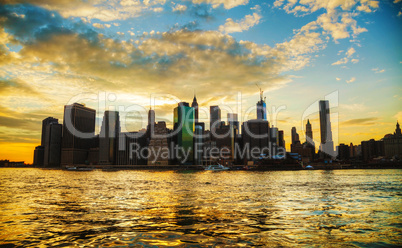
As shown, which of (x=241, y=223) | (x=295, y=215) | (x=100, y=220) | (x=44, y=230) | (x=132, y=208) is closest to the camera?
(x=44, y=230)

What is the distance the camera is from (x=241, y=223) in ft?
83.9

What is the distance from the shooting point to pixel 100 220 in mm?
27641

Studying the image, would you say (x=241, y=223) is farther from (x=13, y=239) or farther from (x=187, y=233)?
(x=13, y=239)

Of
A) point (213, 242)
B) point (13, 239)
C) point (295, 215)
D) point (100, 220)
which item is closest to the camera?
point (213, 242)

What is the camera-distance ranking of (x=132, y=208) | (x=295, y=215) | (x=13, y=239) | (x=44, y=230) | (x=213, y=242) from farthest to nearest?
(x=132, y=208)
(x=295, y=215)
(x=44, y=230)
(x=13, y=239)
(x=213, y=242)

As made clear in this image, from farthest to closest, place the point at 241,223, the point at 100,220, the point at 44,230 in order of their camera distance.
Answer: the point at 100,220, the point at 241,223, the point at 44,230

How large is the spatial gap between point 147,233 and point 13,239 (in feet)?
33.3

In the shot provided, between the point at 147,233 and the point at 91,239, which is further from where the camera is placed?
the point at 147,233

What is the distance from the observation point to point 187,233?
2183 cm

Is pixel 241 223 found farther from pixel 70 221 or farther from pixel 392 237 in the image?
pixel 70 221

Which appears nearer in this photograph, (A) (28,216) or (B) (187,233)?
(B) (187,233)

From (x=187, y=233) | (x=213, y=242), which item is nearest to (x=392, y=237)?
(x=213, y=242)

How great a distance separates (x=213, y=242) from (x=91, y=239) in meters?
9.14

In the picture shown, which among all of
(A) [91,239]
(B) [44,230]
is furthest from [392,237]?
(B) [44,230]
